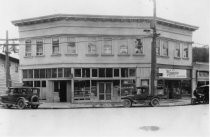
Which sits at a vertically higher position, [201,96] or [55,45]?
[55,45]

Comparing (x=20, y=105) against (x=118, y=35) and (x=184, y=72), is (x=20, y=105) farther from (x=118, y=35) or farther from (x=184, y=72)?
(x=184, y=72)

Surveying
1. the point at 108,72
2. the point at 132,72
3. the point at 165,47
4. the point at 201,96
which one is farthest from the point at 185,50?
the point at 108,72

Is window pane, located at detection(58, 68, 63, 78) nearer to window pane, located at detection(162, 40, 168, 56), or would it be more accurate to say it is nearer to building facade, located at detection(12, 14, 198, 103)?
building facade, located at detection(12, 14, 198, 103)

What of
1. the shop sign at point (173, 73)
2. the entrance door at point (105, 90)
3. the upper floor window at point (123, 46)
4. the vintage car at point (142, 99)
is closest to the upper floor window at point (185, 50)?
the shop sign at point (173, 73)

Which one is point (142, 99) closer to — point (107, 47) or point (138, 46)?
point (138, 46)

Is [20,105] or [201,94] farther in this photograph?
[201,94]

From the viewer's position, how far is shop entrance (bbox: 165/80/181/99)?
29.0 metres

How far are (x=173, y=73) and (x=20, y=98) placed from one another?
590 inches

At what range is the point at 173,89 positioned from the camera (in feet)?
95.6

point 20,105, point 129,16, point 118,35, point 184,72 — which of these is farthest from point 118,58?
point 20,105

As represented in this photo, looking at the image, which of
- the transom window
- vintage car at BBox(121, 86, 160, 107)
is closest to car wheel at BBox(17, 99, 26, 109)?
the transom window

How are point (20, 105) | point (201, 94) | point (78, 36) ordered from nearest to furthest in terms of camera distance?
point (20, 105), point (201, 94), point (78, 36)

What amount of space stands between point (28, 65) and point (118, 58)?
8.42m

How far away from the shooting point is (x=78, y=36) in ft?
84.6
